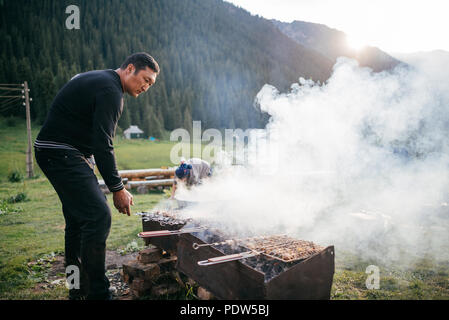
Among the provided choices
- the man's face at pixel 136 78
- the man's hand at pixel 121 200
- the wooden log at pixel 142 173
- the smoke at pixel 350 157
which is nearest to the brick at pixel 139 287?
the smoke at pixel 350 157

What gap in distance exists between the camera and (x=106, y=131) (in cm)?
248

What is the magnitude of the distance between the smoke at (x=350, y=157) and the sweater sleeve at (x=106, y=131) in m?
1.53

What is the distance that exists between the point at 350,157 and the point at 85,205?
8742mm

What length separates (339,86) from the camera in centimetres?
633

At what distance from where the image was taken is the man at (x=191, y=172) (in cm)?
617

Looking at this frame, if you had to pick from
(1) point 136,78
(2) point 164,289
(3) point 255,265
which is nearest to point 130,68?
(1) point 136,78

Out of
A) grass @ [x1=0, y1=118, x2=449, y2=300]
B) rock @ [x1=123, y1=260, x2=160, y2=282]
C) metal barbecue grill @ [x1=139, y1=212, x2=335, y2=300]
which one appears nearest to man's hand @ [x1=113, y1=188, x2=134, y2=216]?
metal barbecue grill @ [x1=139, y1=212, x2=335, y2=300]

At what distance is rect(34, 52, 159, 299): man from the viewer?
2.49m

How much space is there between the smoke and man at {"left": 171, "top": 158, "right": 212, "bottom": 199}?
36 centimetres

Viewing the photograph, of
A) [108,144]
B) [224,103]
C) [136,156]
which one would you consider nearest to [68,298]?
[108,144]

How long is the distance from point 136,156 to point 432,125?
806 inches

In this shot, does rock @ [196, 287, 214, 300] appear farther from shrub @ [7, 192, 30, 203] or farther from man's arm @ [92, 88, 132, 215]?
shrub @ [7, 192, 30, 203]

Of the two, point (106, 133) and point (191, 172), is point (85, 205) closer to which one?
point (106, 133)

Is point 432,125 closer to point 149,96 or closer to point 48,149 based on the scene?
point 48,149
